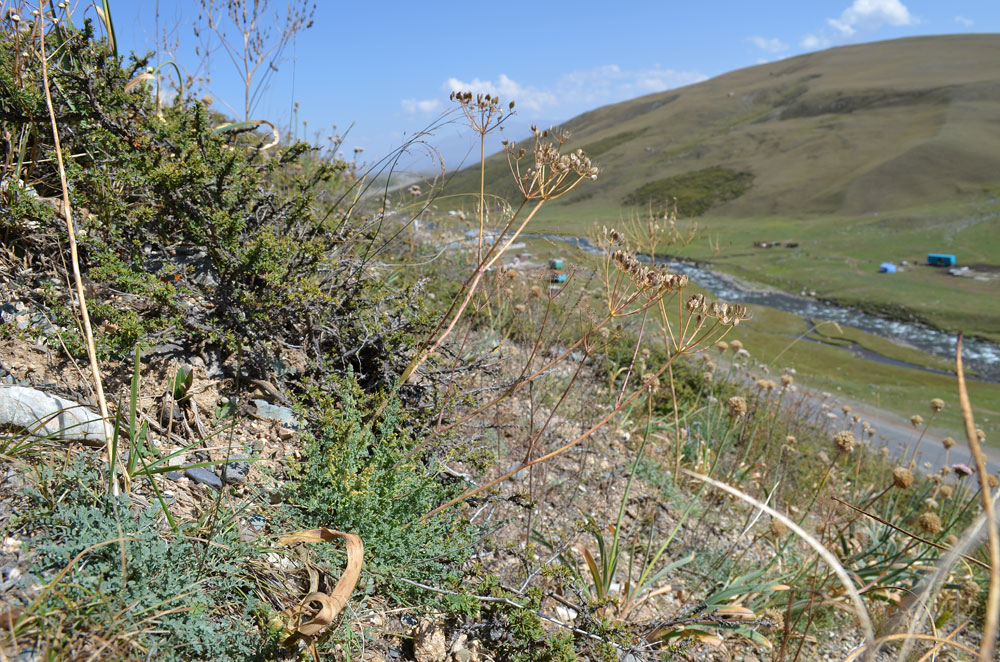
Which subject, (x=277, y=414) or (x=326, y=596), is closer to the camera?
(x=326, y=596)

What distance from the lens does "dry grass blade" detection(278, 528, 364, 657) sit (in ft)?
4.80

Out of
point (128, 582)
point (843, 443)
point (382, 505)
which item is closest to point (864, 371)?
point (843, 443)

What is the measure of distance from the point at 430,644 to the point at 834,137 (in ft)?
272

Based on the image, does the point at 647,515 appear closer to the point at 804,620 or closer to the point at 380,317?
the point at 804,620

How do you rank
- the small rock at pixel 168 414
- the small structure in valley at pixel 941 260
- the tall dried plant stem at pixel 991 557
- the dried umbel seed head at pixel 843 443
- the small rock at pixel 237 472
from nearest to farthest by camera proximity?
the tall dried plant stem at pixel 991 557
the small rock at pixel 237 472
the small rock at pixel 168 414
the dried umbel seed head at pixel 843 443
the small structure in valley at pixel 941 260

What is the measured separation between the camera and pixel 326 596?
152cm

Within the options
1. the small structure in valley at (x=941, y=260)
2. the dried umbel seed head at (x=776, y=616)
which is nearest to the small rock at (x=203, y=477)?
the dried umbel seed head at (x=776, y=616)

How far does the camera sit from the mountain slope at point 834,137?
52.9 m

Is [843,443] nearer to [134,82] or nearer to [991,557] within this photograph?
[991,557]

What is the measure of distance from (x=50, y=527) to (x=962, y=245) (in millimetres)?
47074

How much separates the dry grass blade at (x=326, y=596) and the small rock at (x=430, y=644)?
46 centimetres

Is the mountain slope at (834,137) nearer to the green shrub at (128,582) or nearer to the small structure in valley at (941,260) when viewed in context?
the small structure in valley at (941,260)

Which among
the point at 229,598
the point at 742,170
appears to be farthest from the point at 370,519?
the point at 742,170

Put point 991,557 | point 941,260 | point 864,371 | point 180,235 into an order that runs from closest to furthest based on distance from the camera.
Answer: point 991,557
point 180,235
point 864,371
point 941,260
